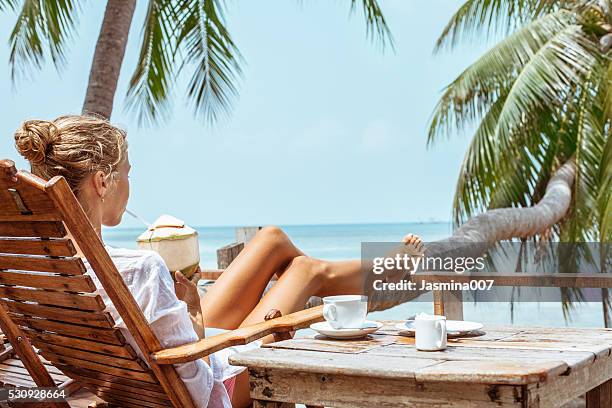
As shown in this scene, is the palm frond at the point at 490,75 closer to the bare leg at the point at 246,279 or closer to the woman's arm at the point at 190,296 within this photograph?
the bare leg at the point at 246,279

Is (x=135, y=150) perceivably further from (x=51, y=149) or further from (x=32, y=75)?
(x=51, y=149)

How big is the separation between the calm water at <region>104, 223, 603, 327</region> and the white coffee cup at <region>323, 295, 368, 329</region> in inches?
636

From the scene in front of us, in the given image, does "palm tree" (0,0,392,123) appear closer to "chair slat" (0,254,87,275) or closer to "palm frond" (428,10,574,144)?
"palm frond" (428,10,574,144)

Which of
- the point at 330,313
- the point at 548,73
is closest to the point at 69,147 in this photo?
the point at 330,313

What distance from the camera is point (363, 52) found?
1972 inches

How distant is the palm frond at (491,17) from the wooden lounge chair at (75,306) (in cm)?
889

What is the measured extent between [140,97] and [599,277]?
6785mm

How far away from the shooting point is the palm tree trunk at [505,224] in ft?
15.9

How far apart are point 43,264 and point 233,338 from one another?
0.54m

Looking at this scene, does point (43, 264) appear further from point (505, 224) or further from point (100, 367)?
point (505, 224)

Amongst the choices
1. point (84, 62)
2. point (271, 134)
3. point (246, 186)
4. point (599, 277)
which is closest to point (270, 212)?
point (246, 186)

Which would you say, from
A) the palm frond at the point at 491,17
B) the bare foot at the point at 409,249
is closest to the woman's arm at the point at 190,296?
the bare foot at the point at 409,249

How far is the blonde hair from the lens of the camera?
231 cm

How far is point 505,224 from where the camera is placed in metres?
7.70
